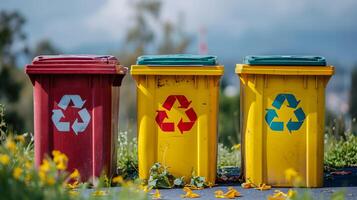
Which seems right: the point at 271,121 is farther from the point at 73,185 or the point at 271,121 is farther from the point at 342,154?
the point at 342,154

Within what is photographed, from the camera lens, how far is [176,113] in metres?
6.86

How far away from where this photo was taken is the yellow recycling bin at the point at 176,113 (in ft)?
22.5

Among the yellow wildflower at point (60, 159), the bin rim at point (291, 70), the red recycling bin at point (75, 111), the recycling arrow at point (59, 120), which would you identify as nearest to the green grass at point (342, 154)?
the bin rim at point (291, 70)

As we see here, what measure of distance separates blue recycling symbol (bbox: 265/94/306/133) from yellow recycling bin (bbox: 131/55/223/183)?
21.7 inches

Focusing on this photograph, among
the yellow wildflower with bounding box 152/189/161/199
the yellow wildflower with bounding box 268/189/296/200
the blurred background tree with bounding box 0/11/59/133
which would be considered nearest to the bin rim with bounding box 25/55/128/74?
the yellow wildflower with bounding box 152/189/161/199

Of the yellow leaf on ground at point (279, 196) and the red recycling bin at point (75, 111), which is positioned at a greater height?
the red recycling bin at point (75, 111)

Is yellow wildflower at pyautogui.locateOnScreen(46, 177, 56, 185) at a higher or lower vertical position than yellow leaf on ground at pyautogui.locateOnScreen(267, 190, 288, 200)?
higher

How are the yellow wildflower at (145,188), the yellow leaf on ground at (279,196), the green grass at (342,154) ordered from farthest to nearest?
the green grass at (342,154)
the yellow leaf on ground at (279,196)
the yellow wildflower at (145,188)

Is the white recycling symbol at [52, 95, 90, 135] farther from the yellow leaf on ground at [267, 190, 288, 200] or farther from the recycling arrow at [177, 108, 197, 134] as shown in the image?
the yellow leaf on ground at [267, 190, 288, 200]

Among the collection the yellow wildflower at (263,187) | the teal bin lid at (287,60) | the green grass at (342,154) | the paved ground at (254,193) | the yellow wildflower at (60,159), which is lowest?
the paved ground at (254,193)

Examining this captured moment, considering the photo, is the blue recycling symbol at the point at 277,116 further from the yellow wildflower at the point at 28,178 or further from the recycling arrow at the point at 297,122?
the yellow wildflower at the point at 28,178

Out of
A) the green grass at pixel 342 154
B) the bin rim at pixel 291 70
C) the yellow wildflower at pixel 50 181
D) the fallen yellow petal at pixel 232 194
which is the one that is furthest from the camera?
the green grass at pixel 342 154

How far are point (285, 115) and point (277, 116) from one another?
76 mm

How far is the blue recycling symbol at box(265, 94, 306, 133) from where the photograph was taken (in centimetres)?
680
